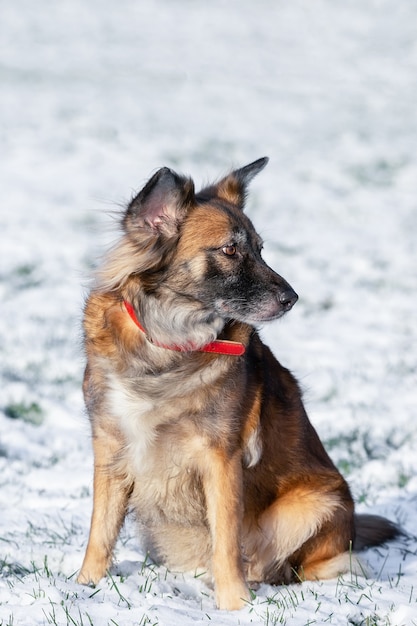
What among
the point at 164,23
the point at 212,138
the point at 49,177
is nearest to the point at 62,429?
the point at 49,177

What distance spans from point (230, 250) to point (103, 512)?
4.32ft

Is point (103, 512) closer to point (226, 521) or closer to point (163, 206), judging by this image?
point (226, 521)

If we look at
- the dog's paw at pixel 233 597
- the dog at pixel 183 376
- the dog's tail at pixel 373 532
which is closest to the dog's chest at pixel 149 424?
the dog at pixel 183 376

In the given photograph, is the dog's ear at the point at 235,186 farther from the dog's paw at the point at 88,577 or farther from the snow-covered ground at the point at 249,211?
the dog's paw at the point at 88,577

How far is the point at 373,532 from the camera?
4.48 metres

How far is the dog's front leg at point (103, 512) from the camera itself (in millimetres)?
3836

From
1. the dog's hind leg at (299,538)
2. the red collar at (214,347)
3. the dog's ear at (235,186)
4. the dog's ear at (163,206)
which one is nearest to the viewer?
the dog's ear at (163,206)

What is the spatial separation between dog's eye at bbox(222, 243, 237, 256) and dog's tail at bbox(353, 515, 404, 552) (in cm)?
168

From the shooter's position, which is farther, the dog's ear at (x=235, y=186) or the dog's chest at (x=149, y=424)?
the dog's ear at (x=235, y=186)

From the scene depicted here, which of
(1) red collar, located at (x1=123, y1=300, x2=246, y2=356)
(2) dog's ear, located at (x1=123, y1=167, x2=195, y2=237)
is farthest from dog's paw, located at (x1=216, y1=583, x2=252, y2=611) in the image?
(2) dog's ear, located at (x1=123, y1=167, x2=195, y2=237)

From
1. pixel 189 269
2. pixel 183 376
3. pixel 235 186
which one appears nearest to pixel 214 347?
pixel 183 376

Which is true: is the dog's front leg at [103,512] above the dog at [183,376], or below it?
below

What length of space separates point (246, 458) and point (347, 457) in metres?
2.11

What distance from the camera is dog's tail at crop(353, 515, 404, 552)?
4473 mm
